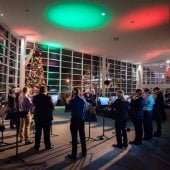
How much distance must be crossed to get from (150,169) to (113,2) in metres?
5.74

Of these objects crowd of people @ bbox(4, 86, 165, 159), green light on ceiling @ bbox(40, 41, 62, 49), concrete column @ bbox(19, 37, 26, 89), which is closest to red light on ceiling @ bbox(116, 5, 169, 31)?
crowd of people @ bbox(4, 86, 165, 159)

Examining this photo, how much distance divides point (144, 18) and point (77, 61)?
8.88 meters

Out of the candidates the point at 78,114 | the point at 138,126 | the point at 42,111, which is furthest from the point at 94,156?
the point at 138,126

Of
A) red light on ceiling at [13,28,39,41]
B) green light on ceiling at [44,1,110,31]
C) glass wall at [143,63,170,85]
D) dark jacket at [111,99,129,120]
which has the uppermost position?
red light on ceiling at [13,28,39,41]

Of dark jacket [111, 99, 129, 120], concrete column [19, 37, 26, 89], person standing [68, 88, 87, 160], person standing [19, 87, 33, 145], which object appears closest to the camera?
person standing [68, 88, 87, 160]

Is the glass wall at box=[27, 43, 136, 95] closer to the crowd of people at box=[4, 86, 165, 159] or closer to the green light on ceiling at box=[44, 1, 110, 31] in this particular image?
the green light on ceiling at box=[44, 1, 110, 31]

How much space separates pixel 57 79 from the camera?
1653 centimetres

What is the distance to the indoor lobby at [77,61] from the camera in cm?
501

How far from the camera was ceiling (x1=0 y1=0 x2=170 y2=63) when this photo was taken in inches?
324

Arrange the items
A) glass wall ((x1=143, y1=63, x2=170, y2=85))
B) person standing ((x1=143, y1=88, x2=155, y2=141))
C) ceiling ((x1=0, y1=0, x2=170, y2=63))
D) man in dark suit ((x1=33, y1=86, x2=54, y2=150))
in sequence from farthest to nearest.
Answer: glass wall ((x1=143, y1=63, x2=170, y2=85)), ceiling ((x1=0, y1=0, x2=170, y2=63)), person standing ((x1=143, y1=88, x2=155, y2=141)), man in dark suit ((x1=33, y1=86, x2=54, y2=150))

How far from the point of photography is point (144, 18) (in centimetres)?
971

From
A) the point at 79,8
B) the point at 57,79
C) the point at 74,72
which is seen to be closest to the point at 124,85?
the point at 74,72

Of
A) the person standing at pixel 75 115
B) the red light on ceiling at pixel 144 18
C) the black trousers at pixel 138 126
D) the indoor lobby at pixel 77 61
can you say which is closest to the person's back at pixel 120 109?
the black trousers at pixel 138 126

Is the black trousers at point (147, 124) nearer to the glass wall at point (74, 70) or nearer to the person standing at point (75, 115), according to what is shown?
the person standing at point (75, 115)
